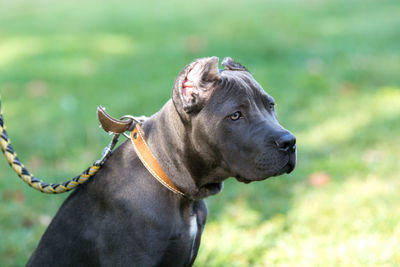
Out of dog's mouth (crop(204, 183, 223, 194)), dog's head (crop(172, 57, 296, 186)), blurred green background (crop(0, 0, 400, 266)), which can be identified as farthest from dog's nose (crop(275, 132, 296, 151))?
blurred green background (crop(0, 0, 400, 266))

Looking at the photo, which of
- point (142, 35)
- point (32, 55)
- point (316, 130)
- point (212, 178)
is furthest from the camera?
point (142, 35)

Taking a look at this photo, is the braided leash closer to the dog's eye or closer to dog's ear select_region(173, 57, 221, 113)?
dog's ear select_region(173, 57, 221, 113)

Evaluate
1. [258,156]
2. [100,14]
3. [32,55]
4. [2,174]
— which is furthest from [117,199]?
[100,14]

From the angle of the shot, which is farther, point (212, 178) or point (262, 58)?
point (262, 58)

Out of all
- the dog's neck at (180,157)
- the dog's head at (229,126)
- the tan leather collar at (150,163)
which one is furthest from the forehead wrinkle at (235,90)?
the tan leather collar at (150,163)

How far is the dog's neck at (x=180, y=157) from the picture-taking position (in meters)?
3.04

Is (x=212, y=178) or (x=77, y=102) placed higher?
(x=212, y=178)

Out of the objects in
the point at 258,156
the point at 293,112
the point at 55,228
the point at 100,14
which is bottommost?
the point at 100,14

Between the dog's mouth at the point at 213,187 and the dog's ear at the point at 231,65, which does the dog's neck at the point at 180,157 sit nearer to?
the dog's mouth at the point at 213,187

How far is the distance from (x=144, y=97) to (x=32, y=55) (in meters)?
3.71

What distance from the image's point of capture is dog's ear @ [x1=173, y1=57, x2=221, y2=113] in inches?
116

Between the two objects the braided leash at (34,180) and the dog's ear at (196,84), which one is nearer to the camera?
the dog's ear at (196,84)

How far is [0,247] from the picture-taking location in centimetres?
436

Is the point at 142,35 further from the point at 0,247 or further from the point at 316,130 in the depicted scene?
the point at 0,247
